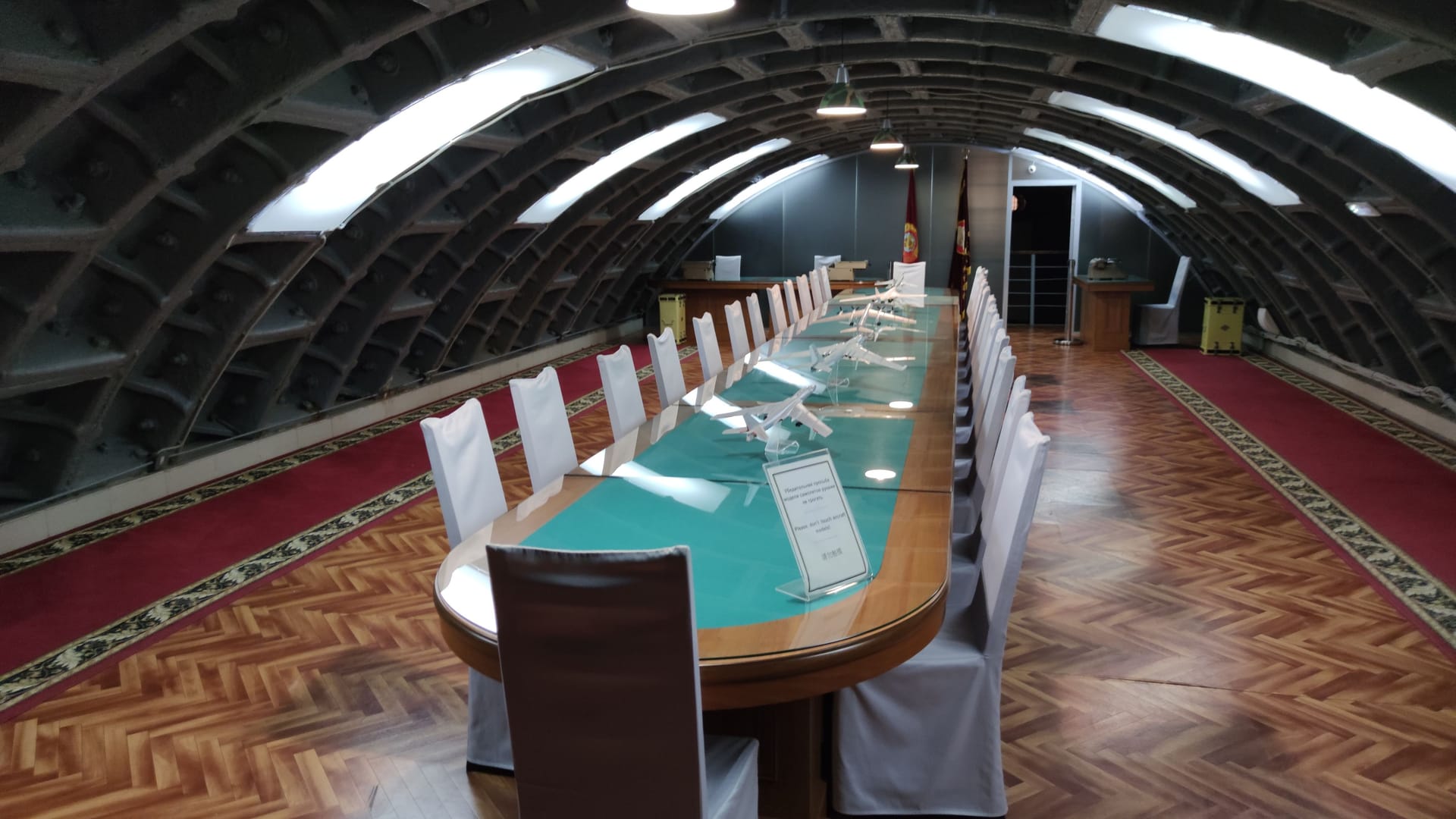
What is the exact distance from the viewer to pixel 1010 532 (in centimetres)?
297

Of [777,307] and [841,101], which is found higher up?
[841,101]

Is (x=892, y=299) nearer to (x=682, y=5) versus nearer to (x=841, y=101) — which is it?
(x=841, y=101)

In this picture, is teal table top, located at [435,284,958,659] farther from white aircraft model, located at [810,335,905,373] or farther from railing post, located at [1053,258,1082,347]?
railing post, located at [1053,258,1082,347]

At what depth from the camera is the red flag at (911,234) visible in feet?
55.1

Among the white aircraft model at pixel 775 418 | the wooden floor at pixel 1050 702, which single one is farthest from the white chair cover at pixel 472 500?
the white aircraft model at pixel 775 418

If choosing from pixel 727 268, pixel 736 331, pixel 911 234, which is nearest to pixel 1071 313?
pixel 911 234

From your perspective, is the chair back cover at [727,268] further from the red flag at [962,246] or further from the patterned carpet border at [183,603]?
the patterned carpet border at [183,603]

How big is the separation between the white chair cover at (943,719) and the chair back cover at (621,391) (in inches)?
87.4

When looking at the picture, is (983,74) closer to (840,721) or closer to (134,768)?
(840,721)

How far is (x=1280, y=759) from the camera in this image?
343 cm

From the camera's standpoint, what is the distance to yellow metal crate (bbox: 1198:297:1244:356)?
12906mm

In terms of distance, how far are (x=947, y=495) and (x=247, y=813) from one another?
95.0 inches

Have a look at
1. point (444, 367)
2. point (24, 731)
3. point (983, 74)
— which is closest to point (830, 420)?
point (24, 731)

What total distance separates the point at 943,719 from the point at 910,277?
364 inches
